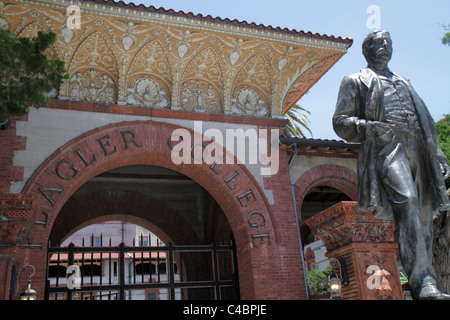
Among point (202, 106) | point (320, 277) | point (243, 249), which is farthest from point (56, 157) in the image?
point (320, 277)

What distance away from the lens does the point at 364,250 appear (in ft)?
27.4

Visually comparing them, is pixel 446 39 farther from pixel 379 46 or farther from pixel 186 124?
pixel 379 46

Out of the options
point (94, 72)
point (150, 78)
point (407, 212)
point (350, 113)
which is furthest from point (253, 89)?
point (407, 212)

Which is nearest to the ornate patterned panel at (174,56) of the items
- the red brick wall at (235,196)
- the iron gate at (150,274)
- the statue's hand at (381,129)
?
the red brick wall at (235,196)

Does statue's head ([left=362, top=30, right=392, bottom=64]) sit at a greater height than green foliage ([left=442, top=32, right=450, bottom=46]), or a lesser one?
lesser

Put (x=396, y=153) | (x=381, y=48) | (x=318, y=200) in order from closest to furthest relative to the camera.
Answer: (x=396, y=153), (x=381, y=48), (x=318, y=200)

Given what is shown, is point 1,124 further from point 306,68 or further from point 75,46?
point 306,68

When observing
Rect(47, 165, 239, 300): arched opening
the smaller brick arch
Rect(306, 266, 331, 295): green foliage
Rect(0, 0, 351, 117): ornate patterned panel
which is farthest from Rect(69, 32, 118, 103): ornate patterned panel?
Rect(306, 266, 331, 295): green foliage

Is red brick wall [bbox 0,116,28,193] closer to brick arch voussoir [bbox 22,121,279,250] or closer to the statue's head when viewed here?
brick arch voussoir [bbox 22,121,279,250]

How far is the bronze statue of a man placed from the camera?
12.1ft

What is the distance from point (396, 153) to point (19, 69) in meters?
5.68

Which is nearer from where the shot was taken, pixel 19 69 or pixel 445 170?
pixel 445 170

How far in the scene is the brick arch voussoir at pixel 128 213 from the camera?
42.6ft

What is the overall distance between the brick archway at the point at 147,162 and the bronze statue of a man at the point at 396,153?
5.94m
